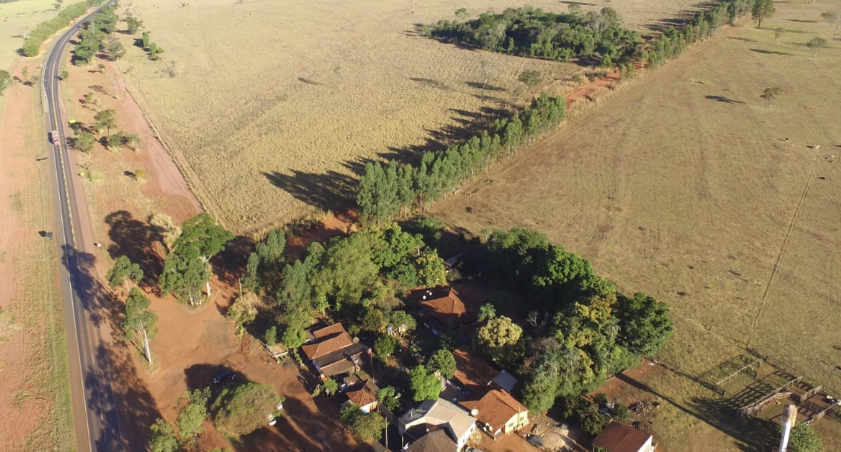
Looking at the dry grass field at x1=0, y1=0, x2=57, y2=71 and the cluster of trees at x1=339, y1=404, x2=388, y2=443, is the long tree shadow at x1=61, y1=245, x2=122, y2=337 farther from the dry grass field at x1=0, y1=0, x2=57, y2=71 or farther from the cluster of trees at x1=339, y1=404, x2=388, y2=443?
the dry grass field at x1=0, y1=0, x2=57, y2=71

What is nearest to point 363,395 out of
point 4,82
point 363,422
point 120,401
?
point 363,422

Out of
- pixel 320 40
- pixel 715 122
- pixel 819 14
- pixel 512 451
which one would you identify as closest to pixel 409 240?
pixel 512 451

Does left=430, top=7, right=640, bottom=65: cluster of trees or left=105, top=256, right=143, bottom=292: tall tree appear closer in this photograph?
left=105, top=256, right=143, bottom=292: tall tree

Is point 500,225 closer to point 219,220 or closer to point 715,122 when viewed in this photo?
point 219,220

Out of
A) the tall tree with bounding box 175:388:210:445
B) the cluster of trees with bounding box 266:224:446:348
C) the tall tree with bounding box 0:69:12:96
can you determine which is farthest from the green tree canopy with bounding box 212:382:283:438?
the tall tree with bounding box 0:69:12:96

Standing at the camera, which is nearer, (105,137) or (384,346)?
(384,346)

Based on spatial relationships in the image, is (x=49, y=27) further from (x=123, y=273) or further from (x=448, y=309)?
(x=448, y=309)

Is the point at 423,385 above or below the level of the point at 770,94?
below
